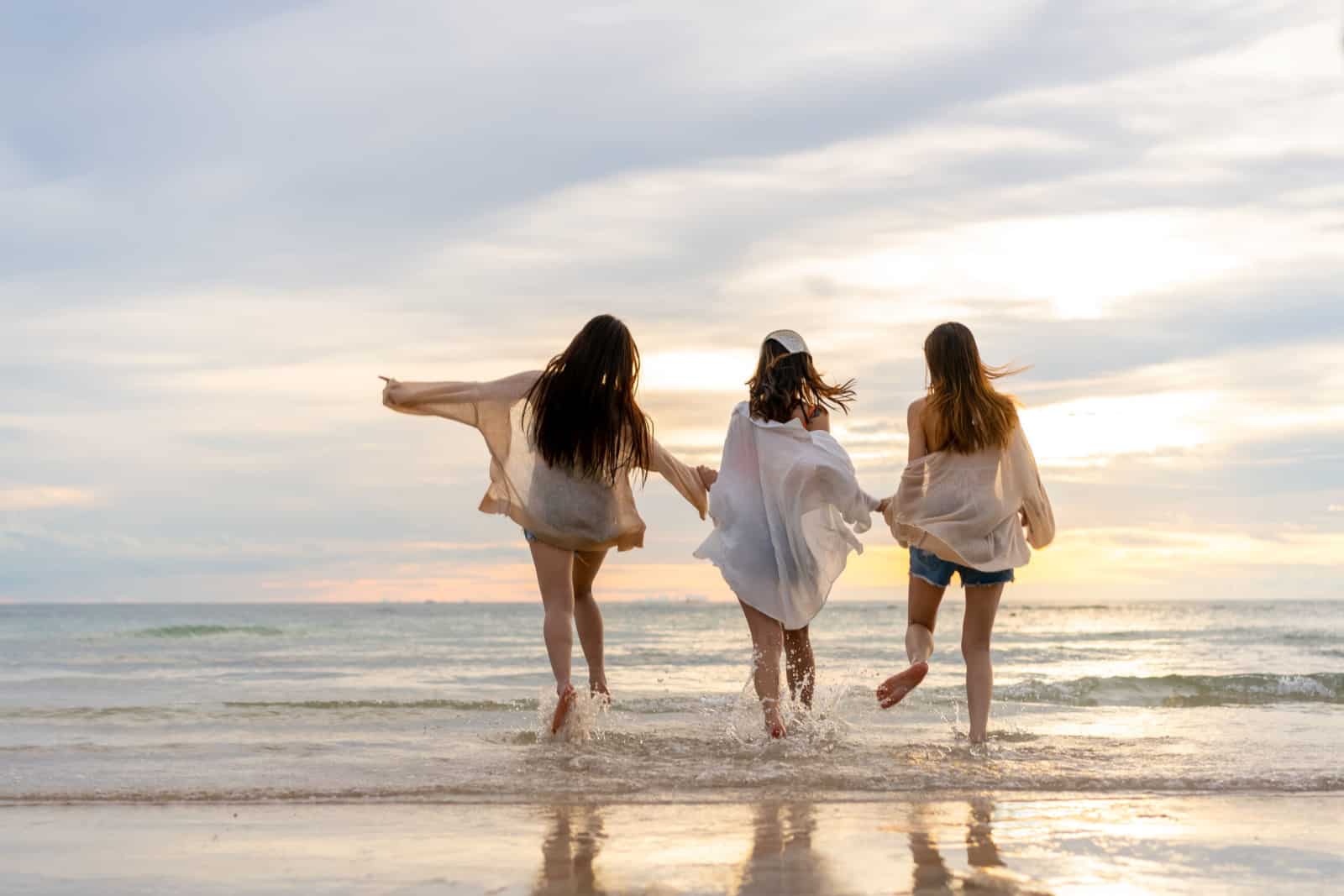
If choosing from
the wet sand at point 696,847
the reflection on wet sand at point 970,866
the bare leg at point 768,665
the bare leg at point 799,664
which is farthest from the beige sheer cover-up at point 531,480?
the reflection on wet sand at point 970,866

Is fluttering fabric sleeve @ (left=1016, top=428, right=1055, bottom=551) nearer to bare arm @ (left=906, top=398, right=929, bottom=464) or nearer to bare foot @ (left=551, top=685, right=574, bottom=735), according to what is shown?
bare arm @ (left=906, top=398, right=929, bottom=464)

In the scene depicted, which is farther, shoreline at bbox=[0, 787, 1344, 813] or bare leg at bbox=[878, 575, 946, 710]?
bare leg at bbox=[878, 575, 946, 710]

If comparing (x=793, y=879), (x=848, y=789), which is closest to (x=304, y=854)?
(x=793, y=879)

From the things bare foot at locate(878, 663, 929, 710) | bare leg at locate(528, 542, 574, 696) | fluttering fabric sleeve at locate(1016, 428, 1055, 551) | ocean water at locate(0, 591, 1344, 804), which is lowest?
ocean water at locate(0, 591, 1344, 804)

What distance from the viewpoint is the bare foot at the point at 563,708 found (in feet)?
21.1

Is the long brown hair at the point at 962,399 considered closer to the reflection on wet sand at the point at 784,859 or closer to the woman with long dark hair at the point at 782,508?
the woman with long dark hair at the point at 782,508

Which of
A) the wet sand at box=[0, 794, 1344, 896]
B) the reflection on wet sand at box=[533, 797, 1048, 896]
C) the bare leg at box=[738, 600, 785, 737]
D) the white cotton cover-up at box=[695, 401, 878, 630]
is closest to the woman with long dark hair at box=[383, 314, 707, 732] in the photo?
the white cotton cover-up at box=[695, 401, 878, 630]

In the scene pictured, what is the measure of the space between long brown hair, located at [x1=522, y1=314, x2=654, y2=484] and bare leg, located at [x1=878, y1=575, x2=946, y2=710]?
1802mm

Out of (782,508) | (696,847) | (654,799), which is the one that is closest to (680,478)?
(782,508)

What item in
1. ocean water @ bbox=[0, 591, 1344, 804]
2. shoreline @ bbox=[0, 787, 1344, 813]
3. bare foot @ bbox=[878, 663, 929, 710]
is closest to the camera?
shoreline @ bbox=[0, 787, 1344, 813]

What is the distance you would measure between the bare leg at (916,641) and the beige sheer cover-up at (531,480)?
1.30 m

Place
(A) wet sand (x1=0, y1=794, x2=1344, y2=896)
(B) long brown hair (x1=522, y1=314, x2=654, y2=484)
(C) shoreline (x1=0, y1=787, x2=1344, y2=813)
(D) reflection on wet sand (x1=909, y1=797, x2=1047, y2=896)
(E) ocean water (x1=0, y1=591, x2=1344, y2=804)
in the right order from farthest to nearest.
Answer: (B) long brown hair (x1=522, y1=314, x2=654, y2=484)
(E) ocean water (x1=0, y1=591, x2=1344, y2=804)
(C) shoreline (x1=0, y1=787, x2=1344, y2=813)
(A) wet sand (x1=0, y1=794, x2=1344, y2=896)
(D) reflection on wet sand (x1=909, y1=797, x2=1047, y2=896)

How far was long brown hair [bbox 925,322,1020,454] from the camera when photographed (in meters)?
6.37

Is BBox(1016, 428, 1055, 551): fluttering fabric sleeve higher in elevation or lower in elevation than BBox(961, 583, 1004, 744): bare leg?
higher
